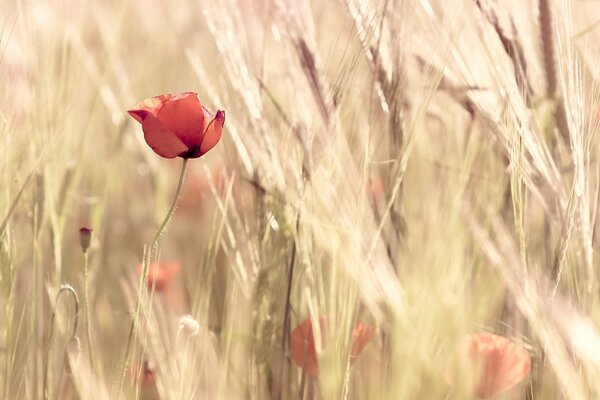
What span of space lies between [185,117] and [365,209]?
13 centimetres

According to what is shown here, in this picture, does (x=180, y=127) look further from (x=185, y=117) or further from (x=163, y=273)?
(x=163, y=273)

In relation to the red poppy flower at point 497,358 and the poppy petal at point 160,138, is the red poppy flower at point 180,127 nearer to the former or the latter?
the poppy petal at point 160,138

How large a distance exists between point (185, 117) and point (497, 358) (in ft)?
0.78

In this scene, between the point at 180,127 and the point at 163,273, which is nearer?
the point at 180,127

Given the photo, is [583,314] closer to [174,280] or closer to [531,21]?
[531,21]

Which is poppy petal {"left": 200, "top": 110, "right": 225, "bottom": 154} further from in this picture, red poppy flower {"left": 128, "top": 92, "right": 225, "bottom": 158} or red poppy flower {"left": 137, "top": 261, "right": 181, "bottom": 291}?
red poppy flower {"left": 137, "top": 261, "right": 181, "bottom": 291}

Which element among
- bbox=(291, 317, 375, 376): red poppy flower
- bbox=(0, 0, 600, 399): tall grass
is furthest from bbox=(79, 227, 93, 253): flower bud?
bbox=(291, 317, 375, 376): red poppy flower

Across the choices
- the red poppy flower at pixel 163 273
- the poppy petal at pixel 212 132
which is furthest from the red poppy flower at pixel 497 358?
the red poppy flower at pixel 163 273

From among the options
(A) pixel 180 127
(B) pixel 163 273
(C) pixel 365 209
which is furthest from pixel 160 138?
(B) pixel 163 273

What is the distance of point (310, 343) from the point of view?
0.67 metres

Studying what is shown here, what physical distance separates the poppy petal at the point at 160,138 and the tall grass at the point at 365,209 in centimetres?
6

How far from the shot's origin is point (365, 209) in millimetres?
655

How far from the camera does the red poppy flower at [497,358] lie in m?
0.60

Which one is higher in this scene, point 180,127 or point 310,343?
point 180,127
